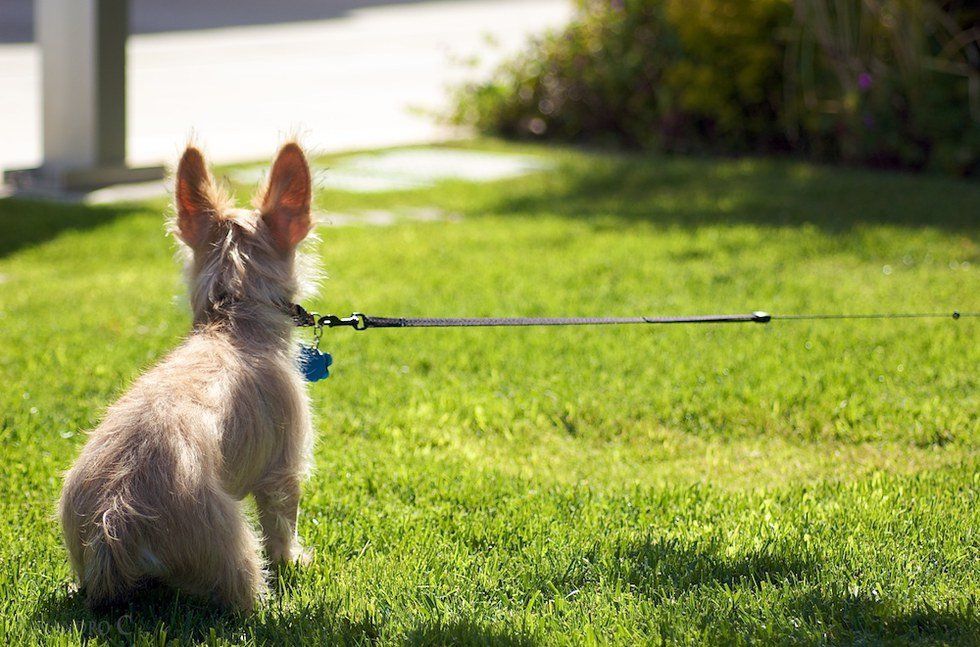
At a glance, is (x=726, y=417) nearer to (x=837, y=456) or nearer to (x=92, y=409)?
(x=837, y=456)

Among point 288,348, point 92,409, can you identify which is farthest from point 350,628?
point 92,409

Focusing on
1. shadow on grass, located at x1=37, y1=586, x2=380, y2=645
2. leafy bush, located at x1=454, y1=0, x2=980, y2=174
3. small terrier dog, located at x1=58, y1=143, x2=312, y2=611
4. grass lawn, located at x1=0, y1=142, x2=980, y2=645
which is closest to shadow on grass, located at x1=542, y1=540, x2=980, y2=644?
grass lawn, located at x1=0, y1=142, x2=980, y2=645

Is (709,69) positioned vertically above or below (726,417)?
above

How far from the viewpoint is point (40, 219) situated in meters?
8.75

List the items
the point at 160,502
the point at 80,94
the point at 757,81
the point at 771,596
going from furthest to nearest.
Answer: the point at 757,81, the point at 80,94, the point at 771,596, the point at 160,502

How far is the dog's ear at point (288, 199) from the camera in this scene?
138 inches

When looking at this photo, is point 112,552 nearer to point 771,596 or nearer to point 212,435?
point 212,435

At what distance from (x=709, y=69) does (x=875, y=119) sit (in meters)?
1.89

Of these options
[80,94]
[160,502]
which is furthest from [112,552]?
[80,94]

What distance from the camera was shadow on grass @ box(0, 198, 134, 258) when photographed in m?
8.30

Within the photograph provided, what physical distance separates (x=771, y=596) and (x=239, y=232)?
1.94 metres

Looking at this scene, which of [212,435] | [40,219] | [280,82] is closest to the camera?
[212,435]

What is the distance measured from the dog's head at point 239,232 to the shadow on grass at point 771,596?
1333 millimetres

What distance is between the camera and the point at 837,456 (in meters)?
4.84
